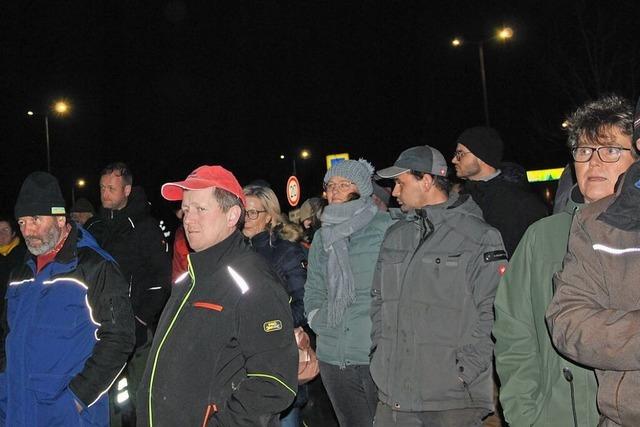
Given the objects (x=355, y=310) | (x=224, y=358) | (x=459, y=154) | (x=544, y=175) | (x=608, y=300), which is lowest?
(x=355, y=310)

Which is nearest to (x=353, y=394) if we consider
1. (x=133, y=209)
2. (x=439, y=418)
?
(x=439, y=418)

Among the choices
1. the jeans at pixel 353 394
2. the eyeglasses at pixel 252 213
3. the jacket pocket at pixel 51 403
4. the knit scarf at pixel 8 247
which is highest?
the eyeglasses at pixel 252 213

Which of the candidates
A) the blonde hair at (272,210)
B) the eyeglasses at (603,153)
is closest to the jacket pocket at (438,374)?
the eyeglasses at (603,153)

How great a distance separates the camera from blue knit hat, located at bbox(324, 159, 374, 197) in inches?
213

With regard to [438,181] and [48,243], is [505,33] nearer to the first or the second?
[438,181]

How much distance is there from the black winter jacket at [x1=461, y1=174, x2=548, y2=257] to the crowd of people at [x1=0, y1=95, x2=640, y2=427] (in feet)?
0.04

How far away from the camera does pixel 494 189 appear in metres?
5.52

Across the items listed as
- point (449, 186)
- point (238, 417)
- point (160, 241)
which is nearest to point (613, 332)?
point (238, 417)

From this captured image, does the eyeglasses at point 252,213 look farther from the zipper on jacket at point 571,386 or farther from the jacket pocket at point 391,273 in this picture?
the zipper on jacket at point 571,386

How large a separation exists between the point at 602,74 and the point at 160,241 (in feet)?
63.2

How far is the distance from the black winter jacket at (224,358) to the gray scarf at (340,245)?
1731mm

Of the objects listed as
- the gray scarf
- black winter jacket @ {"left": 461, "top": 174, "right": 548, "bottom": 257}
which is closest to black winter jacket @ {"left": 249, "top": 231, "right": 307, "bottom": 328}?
the gray scarf

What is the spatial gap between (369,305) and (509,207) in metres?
1.44

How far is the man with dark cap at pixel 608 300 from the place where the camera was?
84.4 inches
